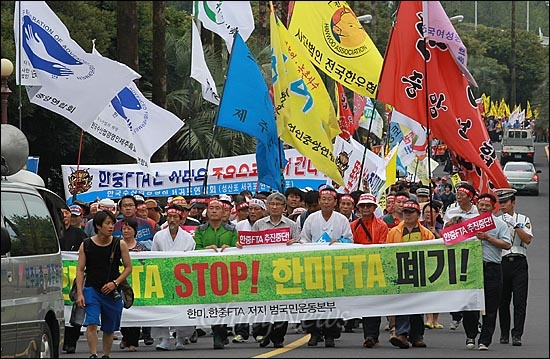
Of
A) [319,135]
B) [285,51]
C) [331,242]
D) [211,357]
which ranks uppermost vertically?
[285,51]

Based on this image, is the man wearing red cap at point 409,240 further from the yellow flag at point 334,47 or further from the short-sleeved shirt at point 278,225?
the yellow flag at point 334,47

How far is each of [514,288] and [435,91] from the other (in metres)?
2.68

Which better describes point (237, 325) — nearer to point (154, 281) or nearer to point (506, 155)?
point (154, 281)

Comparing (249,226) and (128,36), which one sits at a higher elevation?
(128,36)

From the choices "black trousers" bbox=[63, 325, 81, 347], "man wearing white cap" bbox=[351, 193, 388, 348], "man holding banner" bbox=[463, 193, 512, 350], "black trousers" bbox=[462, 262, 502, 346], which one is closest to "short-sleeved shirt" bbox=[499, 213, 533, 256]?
"man holding banner" bbox=[463, 193, 512, 350]

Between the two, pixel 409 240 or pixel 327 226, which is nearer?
pixel 409 240

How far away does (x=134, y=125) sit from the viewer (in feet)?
68.9

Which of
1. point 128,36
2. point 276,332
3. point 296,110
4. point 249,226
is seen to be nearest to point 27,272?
point 276,332

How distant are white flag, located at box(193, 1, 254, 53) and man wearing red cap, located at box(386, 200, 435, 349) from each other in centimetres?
845

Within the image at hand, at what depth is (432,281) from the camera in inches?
598

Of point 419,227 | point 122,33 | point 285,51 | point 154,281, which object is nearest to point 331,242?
point 419,227

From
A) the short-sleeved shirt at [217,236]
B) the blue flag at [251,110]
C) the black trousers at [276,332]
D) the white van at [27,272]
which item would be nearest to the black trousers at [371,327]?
the black trousers at [276,332]

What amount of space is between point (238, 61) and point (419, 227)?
5.93 metres

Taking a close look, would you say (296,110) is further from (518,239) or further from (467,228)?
(467,228)
